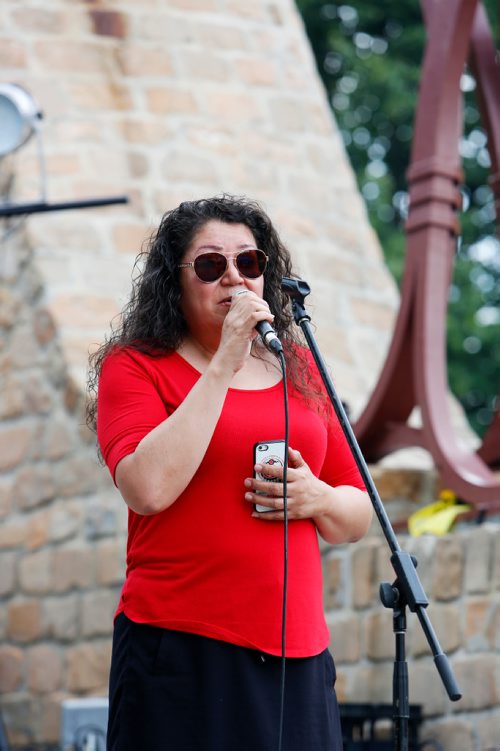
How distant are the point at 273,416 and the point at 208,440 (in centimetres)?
18

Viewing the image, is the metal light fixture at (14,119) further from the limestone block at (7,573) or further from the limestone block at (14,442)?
the limestone block at (7,573)

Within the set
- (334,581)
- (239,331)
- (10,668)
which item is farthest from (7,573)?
(239,331)

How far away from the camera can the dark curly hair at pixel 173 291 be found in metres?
2.53

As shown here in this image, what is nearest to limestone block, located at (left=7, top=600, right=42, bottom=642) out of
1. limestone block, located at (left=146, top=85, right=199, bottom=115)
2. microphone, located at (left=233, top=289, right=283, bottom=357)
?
limestone block, located at (left=146, top=85, right=199, bottom=115)

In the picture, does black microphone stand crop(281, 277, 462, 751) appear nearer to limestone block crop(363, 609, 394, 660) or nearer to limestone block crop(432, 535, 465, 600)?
limestone block crop(432, 535, 465, 600)

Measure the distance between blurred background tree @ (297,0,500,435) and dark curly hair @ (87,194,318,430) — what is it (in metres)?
10.3

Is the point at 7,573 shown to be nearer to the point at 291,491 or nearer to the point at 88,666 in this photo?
the point at 88,666

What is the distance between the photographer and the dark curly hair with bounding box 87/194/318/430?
2533 mm

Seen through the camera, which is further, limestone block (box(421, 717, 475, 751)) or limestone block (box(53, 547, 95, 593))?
limestone block (box(53, 547, 95, 593))

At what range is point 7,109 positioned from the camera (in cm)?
546

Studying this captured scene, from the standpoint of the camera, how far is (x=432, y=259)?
530 centimetres

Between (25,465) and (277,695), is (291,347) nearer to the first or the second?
(277,695)

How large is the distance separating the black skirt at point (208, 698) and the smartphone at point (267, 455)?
28 centimetres

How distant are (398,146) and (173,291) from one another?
42.2 ft
